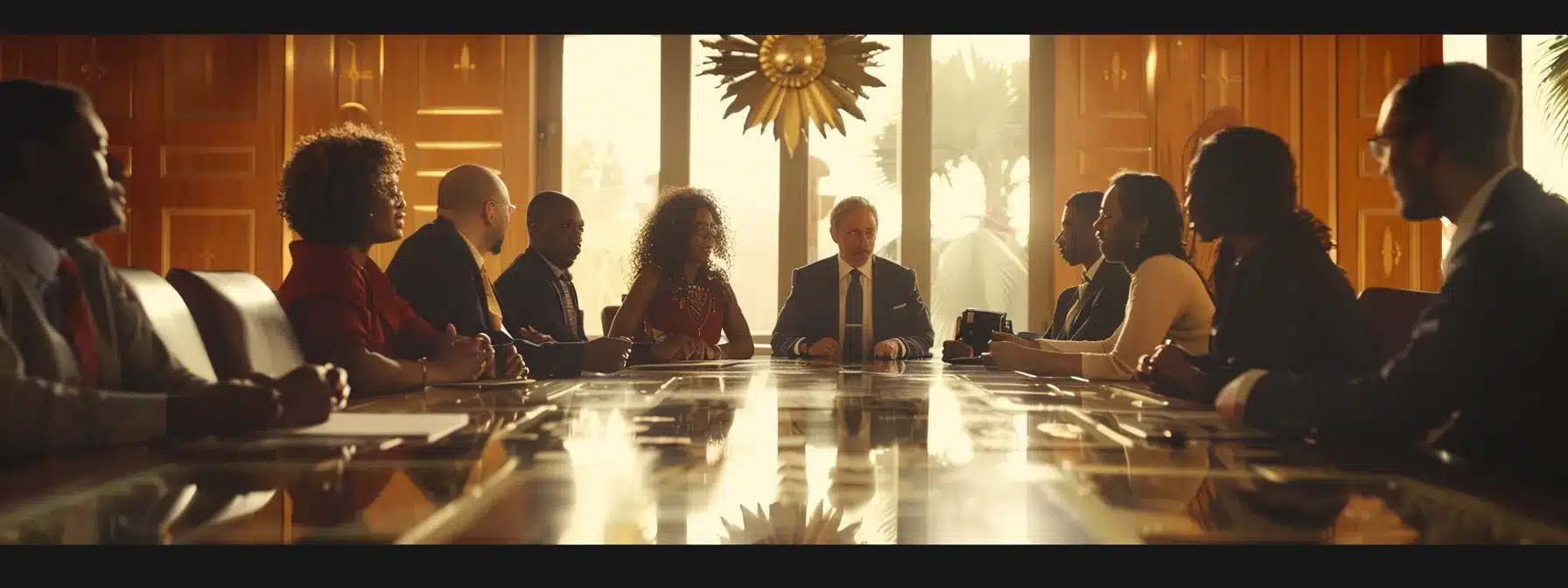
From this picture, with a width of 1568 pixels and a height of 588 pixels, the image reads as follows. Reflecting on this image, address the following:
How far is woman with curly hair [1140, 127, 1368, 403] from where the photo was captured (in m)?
1.62

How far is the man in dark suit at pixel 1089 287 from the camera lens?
2852mm

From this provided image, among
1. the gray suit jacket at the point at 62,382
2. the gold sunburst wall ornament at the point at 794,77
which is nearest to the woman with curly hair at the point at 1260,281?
the gray suit jacket at the point at 62,382

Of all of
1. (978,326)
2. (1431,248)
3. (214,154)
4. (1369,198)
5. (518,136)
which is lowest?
(978,326)

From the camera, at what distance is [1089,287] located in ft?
9.81

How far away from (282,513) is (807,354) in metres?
2.62

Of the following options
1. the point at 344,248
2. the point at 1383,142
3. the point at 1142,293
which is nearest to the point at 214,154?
the point at 344,248

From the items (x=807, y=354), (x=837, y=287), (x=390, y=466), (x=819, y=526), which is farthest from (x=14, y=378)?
(x=837, y=287)

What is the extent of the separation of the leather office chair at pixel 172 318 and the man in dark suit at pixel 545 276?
4.77 ft

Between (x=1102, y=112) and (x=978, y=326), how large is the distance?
2765mm

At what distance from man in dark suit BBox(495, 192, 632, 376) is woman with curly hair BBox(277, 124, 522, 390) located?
1.13 meters

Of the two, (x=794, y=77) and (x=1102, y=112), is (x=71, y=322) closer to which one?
(x=794, y=77)

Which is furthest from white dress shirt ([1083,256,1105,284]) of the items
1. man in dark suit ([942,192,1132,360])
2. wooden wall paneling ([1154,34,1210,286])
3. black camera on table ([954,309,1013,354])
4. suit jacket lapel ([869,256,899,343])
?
wooden wall paneling ([1154,34,1210,286])

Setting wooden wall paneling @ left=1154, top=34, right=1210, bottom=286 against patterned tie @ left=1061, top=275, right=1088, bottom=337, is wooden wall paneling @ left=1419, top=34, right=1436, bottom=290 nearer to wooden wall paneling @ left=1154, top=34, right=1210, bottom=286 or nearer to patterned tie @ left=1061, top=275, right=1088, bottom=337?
wooden wall paneling @ left=1154, top=34, right=1210, bottom=286
